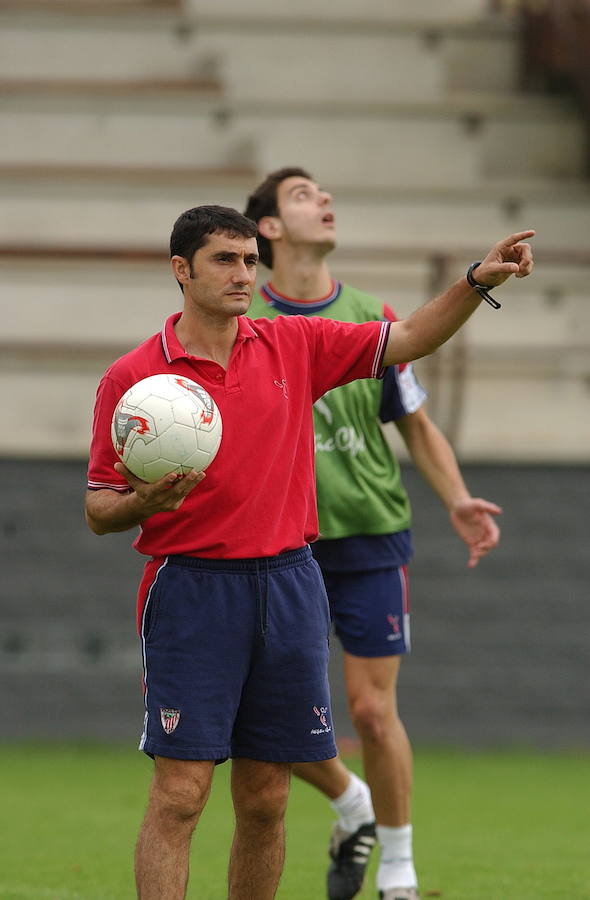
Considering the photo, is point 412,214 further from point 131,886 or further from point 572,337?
point 131,886

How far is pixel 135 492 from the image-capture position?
3.68 meters

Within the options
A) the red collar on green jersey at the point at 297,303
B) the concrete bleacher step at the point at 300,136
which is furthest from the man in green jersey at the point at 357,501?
the concrete bleacher step at the point at 300,136

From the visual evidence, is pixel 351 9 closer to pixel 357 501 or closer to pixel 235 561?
pixel 357 501

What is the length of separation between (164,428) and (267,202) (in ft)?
6.62

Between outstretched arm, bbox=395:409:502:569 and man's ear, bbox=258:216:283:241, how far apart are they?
81 centimetres

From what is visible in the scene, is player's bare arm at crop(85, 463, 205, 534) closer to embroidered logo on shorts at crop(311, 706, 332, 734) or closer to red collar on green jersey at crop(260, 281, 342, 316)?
embroidered logo on shorts at crop(311, 706, 332, 734)

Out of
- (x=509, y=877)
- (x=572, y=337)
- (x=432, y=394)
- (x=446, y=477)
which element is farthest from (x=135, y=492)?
(x=572, y=337)

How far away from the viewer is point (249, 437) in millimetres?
3885

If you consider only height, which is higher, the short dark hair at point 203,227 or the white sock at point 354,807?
the short dark hair at point 203,227

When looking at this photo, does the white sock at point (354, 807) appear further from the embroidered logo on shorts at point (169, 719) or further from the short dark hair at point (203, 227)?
the short dark hair at point (203, 227)

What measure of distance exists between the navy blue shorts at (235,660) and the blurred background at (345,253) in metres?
5.17

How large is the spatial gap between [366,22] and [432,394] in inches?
200

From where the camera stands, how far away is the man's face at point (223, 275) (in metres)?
3.89

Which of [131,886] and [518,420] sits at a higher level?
[518,420]
